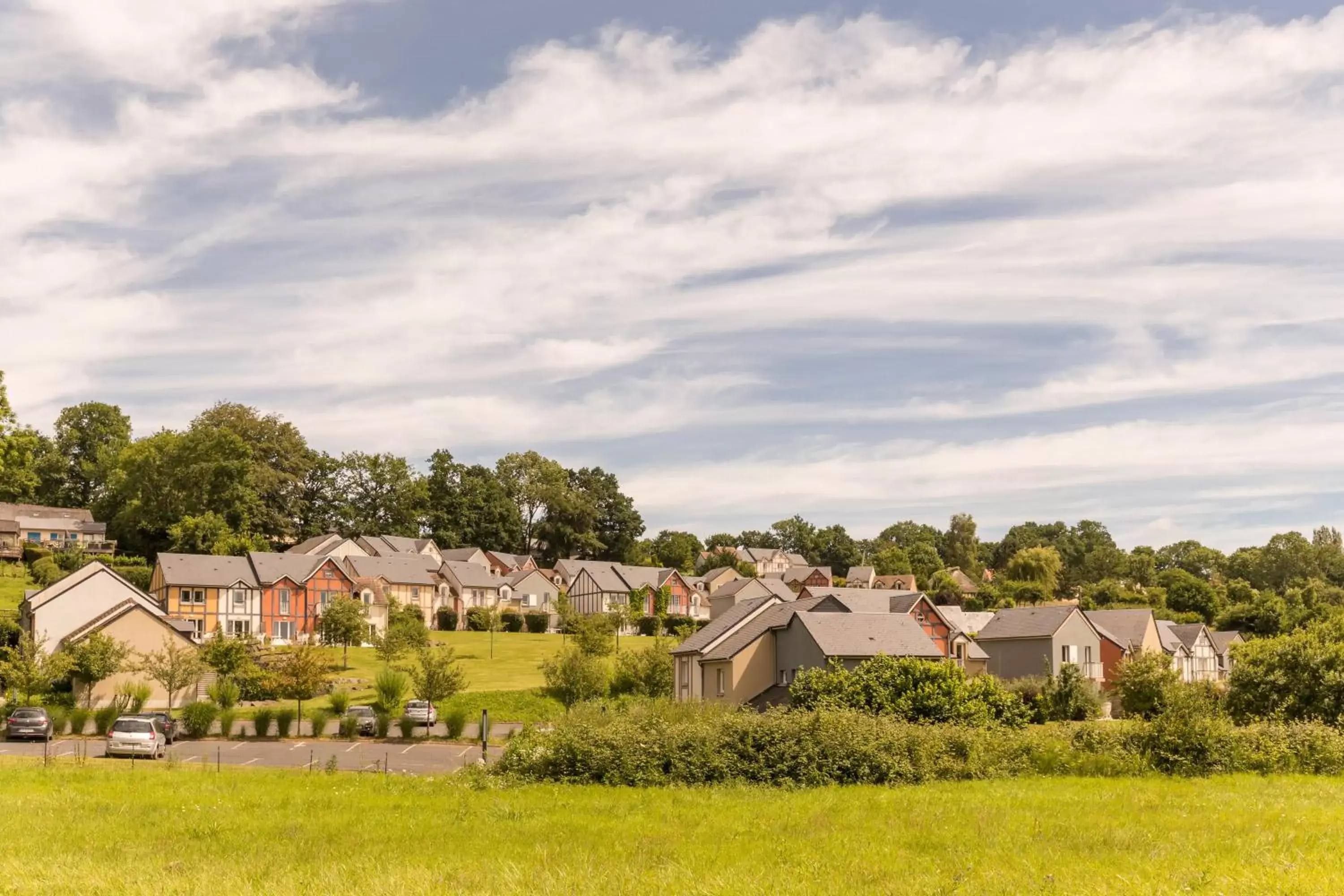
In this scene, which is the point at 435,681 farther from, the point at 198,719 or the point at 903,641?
the point at 903,641

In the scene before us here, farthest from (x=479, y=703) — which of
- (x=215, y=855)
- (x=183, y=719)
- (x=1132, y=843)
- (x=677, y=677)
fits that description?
(x=1132, y=843)

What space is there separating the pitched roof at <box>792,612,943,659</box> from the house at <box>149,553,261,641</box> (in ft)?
Result: 176

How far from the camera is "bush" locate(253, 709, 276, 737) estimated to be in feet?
159

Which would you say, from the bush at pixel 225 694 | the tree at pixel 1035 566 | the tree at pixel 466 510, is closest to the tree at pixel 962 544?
the tree at pixel 1035 566

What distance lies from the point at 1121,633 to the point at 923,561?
314 ft

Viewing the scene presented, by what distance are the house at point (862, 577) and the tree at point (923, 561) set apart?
8.05m

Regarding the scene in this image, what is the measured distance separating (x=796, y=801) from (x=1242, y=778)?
11.6m

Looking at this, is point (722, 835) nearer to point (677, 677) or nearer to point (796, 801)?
point (796, 801)

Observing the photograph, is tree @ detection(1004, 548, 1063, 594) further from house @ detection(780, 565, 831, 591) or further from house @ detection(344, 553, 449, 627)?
house @ detection(344, 553, 449, 627)

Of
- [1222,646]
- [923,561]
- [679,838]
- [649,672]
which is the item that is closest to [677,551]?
[923,561]

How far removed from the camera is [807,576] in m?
165

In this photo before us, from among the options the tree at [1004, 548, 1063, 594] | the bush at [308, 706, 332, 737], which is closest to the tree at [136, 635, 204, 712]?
the bush at [308, 706, 332, 737]

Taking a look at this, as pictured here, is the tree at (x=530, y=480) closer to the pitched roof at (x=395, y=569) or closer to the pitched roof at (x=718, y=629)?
the pitched roof at (x=395, y=569)

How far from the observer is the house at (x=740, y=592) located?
377ft
